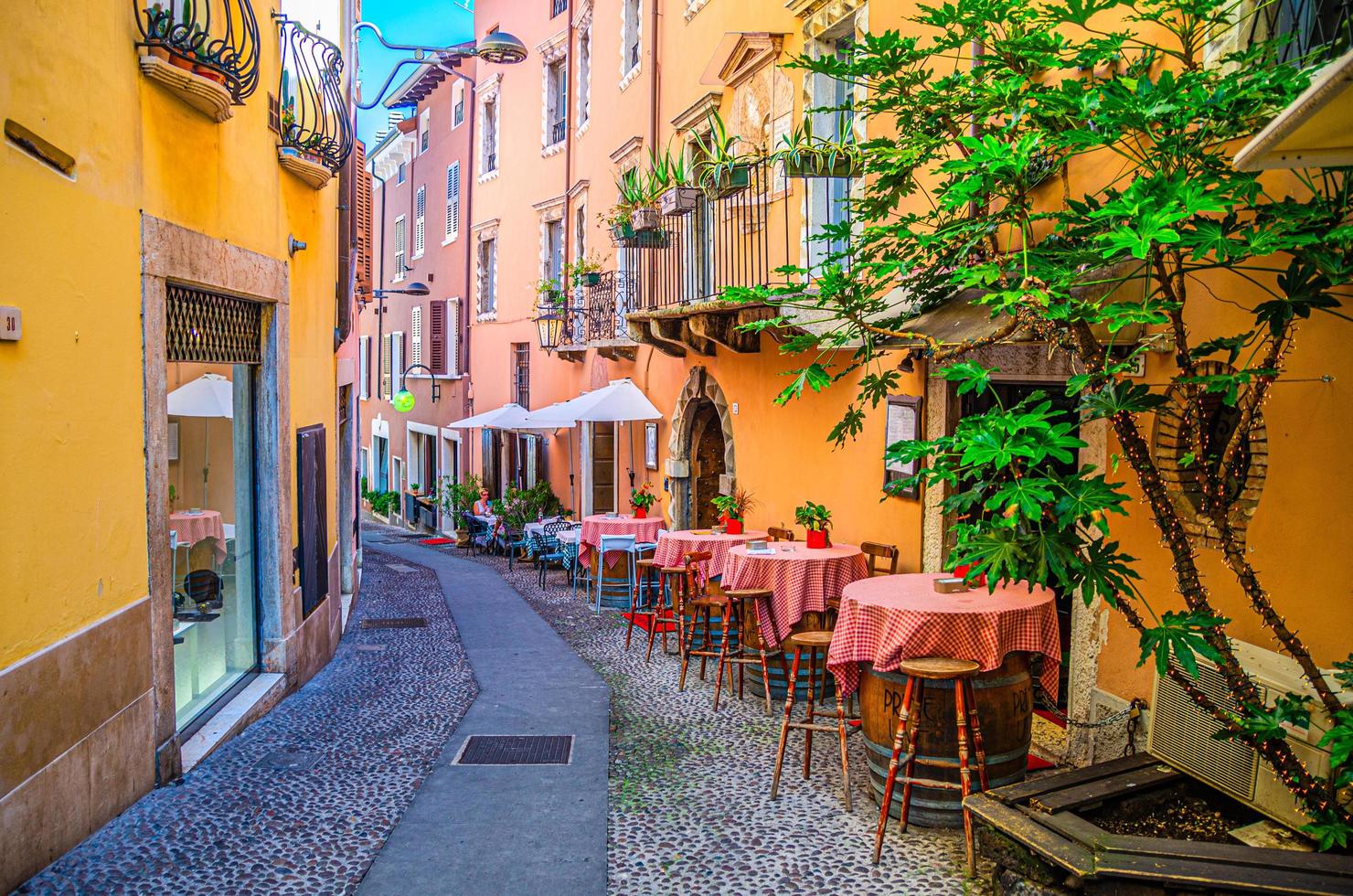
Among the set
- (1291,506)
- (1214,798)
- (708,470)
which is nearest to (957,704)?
(1214,798)

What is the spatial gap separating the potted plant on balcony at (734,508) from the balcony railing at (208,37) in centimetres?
567

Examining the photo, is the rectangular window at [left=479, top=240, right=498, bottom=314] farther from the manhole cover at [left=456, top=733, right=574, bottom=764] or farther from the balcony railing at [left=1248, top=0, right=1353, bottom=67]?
the balcony railing at [left=1248, top=0, right=1353, bottom=67]

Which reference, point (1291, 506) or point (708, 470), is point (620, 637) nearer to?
point (708, 470)

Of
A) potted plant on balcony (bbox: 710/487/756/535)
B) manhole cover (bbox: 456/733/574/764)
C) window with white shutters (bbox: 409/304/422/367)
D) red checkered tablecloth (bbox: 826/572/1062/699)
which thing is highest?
window with white shutters (bbox: 409/304/422/367)

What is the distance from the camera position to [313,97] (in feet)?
29.2

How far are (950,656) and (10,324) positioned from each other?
15.4 feet

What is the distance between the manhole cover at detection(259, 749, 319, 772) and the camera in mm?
6602

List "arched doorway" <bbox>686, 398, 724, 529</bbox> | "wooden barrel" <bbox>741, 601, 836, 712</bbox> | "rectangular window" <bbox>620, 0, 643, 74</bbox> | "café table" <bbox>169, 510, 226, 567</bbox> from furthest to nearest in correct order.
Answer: "rectangular window" <bbox>620, 0, 643, 74</bbox>
"arched doorway" <bbox>686, 398, 724, 529</bbox>
"wooden barrel" <bbox>741, 601, 836, 712</bbox>
"café table" <bbox>169, 510, 226, 567</bbox>

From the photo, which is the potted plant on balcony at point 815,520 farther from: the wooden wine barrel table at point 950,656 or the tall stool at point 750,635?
the wooden wine barrel table at point 950,656

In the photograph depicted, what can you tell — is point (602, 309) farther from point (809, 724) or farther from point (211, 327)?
point (809, 724)

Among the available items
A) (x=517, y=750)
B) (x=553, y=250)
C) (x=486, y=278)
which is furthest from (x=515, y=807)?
(x=486, y=278)

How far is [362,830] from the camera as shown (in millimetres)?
5586

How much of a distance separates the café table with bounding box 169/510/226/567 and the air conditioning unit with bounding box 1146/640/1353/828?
19.8 ft

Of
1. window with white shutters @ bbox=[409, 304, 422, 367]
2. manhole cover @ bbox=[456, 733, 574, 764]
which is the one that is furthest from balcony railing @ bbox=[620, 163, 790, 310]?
window with white shutters @ bbox=[409, 304, 422, 367]
